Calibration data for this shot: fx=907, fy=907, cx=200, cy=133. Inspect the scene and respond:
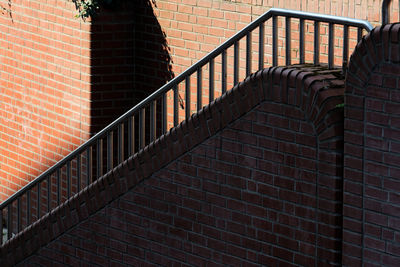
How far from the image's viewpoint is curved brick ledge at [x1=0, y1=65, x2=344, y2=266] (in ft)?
18.9

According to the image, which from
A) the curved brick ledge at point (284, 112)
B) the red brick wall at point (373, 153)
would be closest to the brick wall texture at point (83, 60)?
the curved brick ledge at point (284, 112)

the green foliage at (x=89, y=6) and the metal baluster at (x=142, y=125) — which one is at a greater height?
the green foliage at (x=89, y=6)

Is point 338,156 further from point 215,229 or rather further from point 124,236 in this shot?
point 124,236

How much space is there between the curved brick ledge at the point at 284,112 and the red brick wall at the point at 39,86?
2.31 metres

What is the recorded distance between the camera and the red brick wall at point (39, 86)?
10.1 meters

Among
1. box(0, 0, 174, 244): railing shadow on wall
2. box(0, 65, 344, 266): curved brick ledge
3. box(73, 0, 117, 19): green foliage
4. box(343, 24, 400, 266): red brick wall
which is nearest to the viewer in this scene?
box(343, 24, 400, 266): red brick wall

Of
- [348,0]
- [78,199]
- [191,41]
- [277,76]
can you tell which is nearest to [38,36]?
[191,41]

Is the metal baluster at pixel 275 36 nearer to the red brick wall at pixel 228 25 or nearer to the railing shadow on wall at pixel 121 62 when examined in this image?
Answer: the red brick wall at pixel 228 25

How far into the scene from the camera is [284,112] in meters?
6.12

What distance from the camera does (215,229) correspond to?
268 inches

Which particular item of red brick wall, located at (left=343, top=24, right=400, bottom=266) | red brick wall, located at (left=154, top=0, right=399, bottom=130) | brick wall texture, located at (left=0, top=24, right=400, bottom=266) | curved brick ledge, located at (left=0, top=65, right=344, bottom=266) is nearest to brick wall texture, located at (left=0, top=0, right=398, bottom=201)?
red brick wall, located at (left=154, top=0, right=399, bottom=130)

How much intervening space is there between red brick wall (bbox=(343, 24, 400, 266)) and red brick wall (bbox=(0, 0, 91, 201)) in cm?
491

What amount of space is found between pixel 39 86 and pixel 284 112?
534 centimetres

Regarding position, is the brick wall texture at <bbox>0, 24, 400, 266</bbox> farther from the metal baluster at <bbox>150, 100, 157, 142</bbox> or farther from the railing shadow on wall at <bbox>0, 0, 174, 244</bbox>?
the railing shadow on wall at <bbox>0, 0, 174, 244</bbox>
